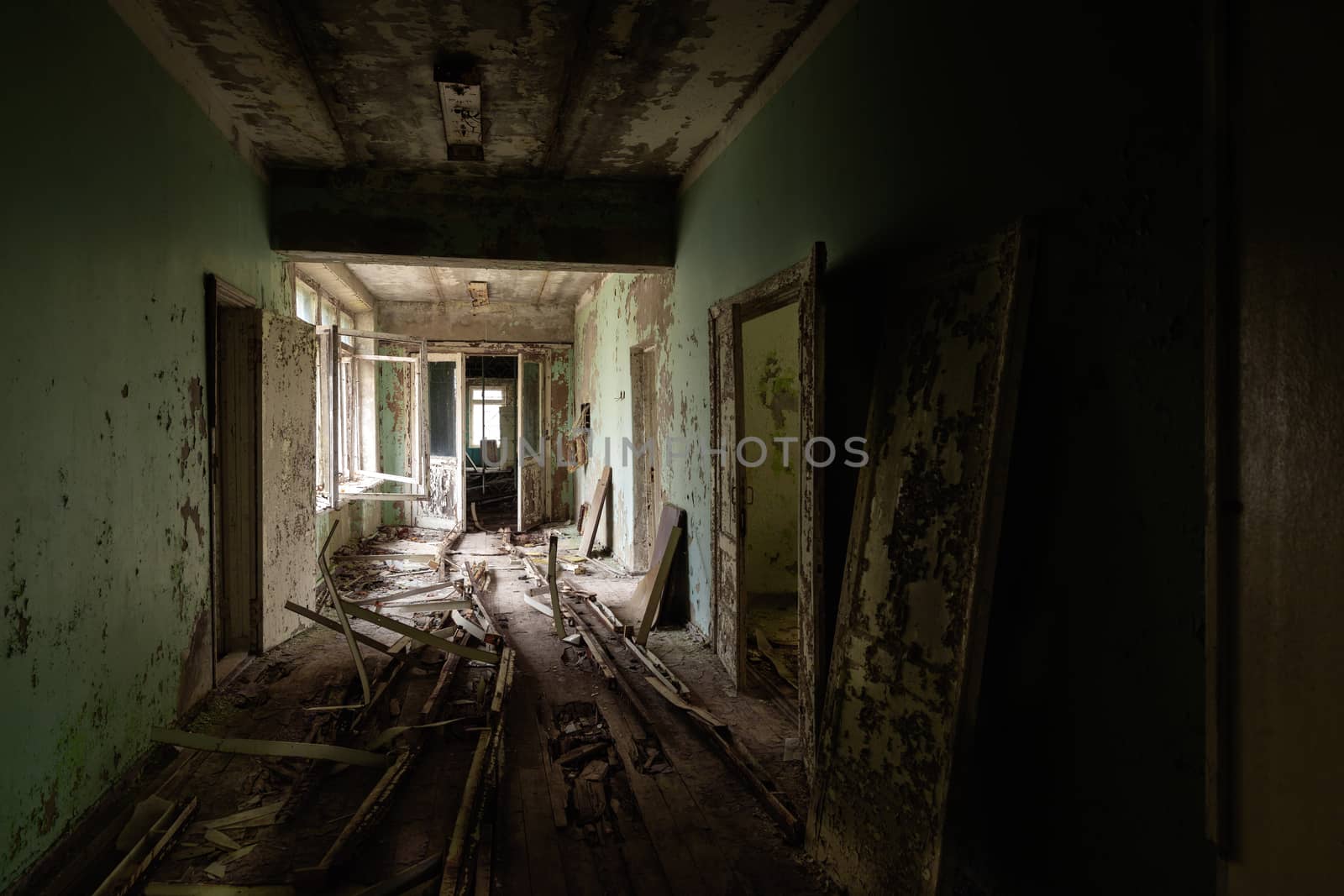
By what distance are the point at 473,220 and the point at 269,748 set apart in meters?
3.45

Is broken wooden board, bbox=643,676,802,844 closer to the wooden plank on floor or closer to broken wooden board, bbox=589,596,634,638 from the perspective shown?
the wooden plank on floor

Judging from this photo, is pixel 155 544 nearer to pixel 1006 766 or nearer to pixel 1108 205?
pixel 1006 766

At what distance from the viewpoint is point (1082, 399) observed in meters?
1.65

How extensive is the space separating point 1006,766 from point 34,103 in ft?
10.7

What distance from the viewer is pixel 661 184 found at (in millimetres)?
5207

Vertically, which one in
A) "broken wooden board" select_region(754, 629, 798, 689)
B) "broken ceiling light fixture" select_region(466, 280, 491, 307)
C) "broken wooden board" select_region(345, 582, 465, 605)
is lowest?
"broken wooden board" select_region(754, 629, 798, 689)

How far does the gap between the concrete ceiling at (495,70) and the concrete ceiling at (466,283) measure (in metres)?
2.90

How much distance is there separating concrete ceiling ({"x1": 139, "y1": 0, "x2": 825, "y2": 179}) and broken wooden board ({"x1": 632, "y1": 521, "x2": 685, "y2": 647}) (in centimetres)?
246

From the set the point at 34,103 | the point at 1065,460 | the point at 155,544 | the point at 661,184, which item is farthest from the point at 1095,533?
the point at 661,184

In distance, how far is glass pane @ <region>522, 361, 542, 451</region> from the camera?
403 inches

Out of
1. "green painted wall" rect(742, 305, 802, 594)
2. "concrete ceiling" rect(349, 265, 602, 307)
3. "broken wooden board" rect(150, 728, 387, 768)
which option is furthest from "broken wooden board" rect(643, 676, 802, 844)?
"concrete ceiling" rect(349, 265, 602, 307)

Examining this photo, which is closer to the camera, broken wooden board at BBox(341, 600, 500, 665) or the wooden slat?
broken wooden board at BBox(341, 600, 500, 665)

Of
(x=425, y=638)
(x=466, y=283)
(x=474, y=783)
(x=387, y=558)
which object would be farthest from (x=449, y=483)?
(x=474, y=783)

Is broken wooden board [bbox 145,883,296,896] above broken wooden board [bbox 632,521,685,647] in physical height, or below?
below
